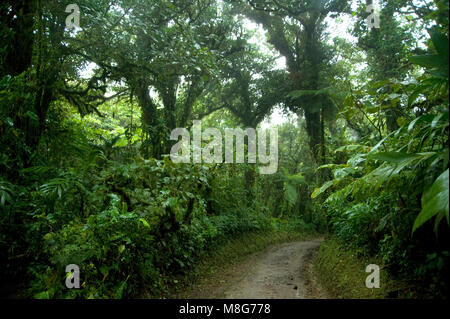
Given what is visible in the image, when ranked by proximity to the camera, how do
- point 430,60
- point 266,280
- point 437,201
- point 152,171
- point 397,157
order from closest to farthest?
1. point 437,201
2. point 430,60
3. point 397,157
4. point 152,171
5. point 266,280

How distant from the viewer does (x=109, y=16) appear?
6109mm

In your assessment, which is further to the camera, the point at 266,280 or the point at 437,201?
the point at 266,280

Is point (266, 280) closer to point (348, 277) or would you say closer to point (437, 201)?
point (348, 277)

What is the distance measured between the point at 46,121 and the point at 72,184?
182 centimetres

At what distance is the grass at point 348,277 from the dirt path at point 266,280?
0.22m

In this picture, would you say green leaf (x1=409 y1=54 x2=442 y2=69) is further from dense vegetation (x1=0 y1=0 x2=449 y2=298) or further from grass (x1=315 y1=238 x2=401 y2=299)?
grass (x1=315 y1=238 x2=401 y2=299)

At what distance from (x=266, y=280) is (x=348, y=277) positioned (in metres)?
1.44

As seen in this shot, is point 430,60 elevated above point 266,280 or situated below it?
above

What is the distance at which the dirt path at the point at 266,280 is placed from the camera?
4328 millimetres

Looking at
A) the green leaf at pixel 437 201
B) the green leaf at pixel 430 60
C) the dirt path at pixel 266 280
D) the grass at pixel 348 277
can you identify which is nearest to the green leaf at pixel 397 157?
the green leaf at pixel 437 201

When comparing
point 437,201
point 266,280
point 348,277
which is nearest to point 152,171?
point 266,280

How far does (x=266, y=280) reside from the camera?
203 inches

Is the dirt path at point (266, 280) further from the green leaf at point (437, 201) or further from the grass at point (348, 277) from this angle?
the green leaf at point (437, 201)
